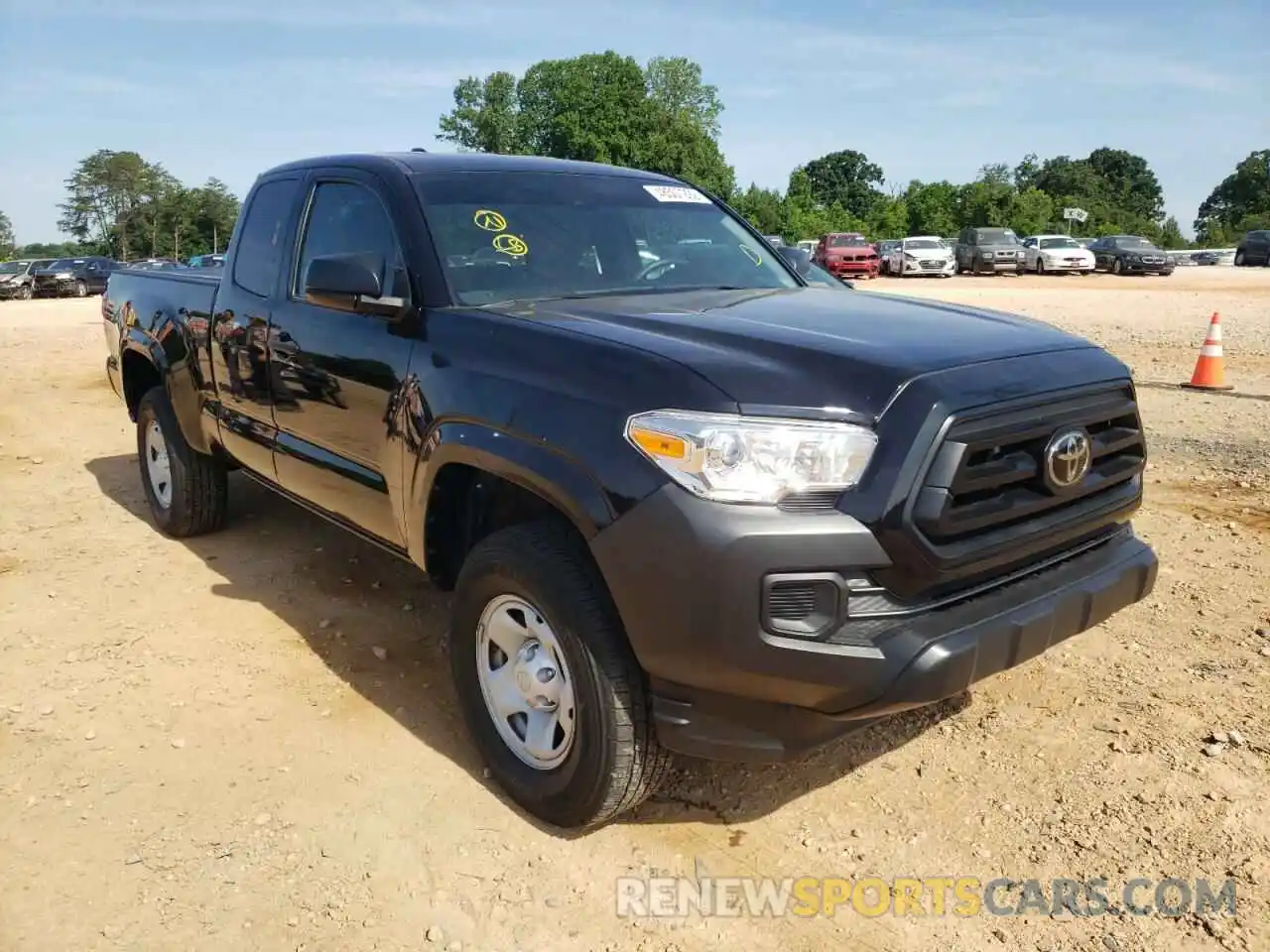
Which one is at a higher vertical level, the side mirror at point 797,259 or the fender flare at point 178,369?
the side mirror at point 797,259

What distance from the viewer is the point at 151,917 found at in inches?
102

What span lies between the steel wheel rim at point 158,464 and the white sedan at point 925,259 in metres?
32.1

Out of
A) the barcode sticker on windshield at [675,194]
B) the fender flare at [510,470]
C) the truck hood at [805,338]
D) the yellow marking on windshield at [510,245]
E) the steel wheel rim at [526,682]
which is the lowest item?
the steel wheel rim at [526,682]

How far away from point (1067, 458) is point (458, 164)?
2369mm

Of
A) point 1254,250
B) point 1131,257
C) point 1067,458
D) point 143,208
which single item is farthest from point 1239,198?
point 1067,458

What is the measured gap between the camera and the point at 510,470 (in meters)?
2.73

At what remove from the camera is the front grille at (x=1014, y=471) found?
7.81 feet

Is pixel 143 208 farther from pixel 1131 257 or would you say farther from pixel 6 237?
pixel 1131 257

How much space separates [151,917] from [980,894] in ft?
7.02

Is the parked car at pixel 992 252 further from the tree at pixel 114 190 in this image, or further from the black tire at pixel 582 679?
the tree at pixel 114 190

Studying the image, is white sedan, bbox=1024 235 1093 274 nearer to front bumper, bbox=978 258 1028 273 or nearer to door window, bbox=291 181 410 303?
front bumper, bbox=978 258 1028 273

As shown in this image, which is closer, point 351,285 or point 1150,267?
point 351,285

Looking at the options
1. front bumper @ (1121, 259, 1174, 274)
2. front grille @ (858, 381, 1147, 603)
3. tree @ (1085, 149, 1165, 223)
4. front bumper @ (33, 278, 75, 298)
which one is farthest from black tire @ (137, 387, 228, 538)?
tree @ (1085, 149, 1165, 223)

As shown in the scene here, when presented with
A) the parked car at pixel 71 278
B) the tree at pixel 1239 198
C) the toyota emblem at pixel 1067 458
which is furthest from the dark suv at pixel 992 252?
the tree at pixel 1239 198
